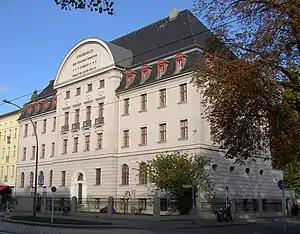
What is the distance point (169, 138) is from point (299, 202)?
24.3 metres

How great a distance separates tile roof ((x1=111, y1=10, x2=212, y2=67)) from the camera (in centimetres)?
4418

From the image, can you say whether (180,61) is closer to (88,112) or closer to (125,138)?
(125,138)

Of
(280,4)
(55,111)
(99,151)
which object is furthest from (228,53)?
(55,111)

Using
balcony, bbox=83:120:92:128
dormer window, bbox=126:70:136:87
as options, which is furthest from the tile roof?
balcony, bbox=83:120:92:128

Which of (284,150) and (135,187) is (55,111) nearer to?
(135,187)

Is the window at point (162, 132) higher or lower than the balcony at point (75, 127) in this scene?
lower

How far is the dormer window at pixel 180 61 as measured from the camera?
42094 mm

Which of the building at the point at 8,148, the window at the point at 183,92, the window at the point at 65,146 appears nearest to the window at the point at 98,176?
the window at the point at 65,146

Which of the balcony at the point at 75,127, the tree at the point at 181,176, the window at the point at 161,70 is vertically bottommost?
the tree at the point at 181,176

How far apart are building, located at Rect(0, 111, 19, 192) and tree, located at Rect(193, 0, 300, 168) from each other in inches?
2154

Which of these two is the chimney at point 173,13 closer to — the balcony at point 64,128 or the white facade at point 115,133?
the white facade at point 115,133

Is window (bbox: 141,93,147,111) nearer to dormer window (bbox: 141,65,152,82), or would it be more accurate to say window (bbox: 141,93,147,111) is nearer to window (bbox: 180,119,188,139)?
dormer window (bbox: 141,65,152,82)

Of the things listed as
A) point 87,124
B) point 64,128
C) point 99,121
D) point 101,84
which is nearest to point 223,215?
point 99,121

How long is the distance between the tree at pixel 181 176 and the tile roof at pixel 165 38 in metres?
11.2
